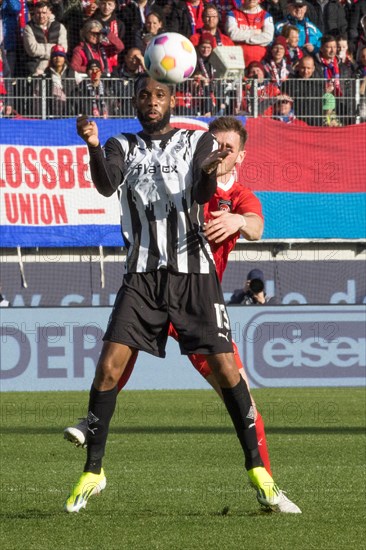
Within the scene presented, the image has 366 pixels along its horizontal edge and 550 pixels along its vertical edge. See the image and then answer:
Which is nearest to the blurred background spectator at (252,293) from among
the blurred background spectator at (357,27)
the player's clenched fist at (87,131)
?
the blurred background spectator at (357,27)

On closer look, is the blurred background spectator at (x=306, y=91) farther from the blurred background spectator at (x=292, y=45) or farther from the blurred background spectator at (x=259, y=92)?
the blurred background spectator at (x=292, y=45)

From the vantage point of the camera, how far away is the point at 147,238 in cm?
636

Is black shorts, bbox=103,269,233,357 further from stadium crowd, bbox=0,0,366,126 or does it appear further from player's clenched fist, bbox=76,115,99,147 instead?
stadium crowd, bbox=0,0,366,126

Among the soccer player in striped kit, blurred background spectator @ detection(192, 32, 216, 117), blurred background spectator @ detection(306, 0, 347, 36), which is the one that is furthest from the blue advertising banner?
the soccer player in striped kit

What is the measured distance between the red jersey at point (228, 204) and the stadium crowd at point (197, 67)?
11382 mm

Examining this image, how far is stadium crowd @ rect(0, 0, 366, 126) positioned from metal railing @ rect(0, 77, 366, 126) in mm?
16

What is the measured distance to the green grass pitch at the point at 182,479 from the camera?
18.7ft

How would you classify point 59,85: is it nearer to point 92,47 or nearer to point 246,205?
point 92,47

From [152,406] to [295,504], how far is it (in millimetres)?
8236

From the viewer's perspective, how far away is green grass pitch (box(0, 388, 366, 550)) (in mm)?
5691

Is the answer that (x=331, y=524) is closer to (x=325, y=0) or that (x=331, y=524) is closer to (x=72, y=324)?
(x=72, y=324)

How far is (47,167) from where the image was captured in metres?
18.6

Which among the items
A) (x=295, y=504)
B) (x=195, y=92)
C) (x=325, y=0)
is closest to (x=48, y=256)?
(x=195, y=92)

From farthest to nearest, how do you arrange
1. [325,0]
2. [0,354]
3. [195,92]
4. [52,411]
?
[325,0] → [195,92] → [0,354] → [52,411]
